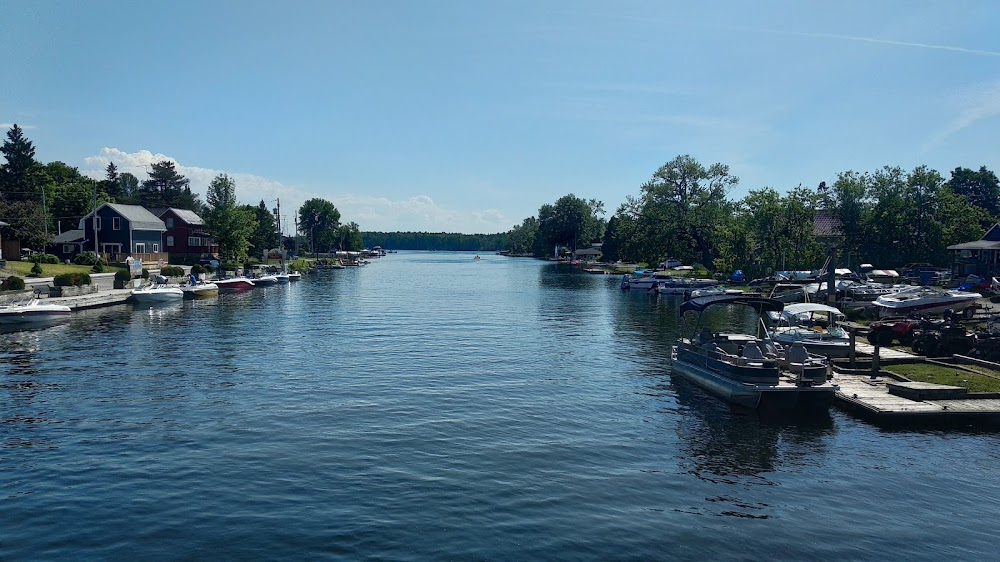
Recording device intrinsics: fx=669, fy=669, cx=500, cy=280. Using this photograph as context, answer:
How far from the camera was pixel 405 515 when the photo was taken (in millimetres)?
16156

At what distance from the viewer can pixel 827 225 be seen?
372 feet

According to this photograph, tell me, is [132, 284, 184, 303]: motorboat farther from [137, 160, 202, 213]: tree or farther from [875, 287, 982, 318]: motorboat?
[137, 160, 202, 213]: tree

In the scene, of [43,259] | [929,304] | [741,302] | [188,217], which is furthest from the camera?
[188,217]

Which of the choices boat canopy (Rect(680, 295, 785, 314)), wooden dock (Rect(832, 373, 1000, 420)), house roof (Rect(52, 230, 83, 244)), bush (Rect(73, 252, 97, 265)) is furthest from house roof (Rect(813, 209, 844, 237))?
house roof (Rect(52, 230, 83, 244))

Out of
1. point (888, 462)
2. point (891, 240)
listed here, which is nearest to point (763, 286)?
point (891, 240)

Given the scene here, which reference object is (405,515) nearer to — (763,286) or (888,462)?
(888,462)

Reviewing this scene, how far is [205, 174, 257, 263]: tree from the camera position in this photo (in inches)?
4754

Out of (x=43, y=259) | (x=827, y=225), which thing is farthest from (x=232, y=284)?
(x=827, y=225)

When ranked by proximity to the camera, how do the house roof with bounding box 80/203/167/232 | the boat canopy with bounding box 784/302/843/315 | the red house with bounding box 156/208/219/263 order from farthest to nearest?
1. the red house with bounding box 156/208/219/263
2. the house roof with bounding box 80/203/167/232
3. the boat canopy with bounding box 784/302/843/315

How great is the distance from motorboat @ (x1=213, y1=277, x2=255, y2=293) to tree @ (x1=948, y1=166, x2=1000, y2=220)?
5124 inches

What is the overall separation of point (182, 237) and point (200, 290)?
4363 cm

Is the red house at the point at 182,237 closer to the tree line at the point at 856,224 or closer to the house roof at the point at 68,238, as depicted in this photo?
the house roof at the point at 68,238

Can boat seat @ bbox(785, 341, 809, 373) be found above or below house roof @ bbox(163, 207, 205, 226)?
below

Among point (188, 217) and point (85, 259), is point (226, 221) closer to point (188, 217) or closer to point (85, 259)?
point (188, 217)
